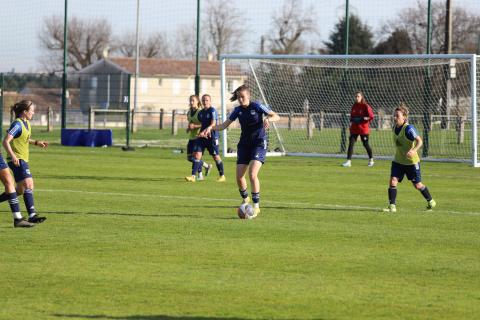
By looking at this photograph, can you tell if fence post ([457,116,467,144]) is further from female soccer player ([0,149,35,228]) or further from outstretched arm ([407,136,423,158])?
female soccer player ([0,149,35,228])

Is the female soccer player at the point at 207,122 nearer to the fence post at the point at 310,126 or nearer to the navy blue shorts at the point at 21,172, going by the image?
the navy blue shorts at the point at 21,172

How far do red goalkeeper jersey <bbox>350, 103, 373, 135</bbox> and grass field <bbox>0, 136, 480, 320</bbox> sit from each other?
720 centimetres

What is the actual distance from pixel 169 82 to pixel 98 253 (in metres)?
84.1

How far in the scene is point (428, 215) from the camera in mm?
15211

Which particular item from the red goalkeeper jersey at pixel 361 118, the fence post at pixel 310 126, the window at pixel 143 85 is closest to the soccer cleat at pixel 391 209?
the red goalkeeper jersey at pixel 361 118

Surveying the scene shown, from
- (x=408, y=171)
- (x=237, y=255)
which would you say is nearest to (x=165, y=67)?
(x=408, y=171)

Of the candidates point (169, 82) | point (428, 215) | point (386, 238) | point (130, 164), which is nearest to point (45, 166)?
point (130, 164)

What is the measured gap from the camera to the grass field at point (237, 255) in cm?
845

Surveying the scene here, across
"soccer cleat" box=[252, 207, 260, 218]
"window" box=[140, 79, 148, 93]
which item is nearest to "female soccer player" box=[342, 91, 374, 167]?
"soccer cleat" box=[252, 207, 260, 218]

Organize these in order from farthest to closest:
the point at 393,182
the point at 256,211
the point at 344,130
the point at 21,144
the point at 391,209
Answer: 1. the point at 344,130
2. the point at 393,182
3. the point at 391,209
4. the point at 256,211
5. the point at 21,144

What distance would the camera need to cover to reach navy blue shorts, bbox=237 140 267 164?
15.3 m

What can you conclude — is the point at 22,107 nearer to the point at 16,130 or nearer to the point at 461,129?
the point at 16,130

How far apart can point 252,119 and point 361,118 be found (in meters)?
12.2

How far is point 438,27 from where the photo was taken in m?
40.2
